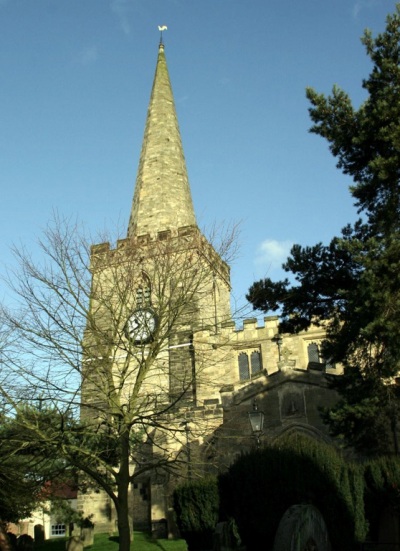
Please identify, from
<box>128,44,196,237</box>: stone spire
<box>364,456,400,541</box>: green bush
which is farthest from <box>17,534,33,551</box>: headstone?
<box>128,44,196,237</box>: stone spire

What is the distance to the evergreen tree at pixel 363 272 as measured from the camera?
40.5 feet

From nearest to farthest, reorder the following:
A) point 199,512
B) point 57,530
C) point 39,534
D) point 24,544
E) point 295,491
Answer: point 295,491 → point 199,512 → point 24,544 → point 39,534 → point 57,530

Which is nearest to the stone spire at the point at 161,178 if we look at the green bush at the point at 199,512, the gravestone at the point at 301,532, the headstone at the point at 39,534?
the headstone at the point at 39,534

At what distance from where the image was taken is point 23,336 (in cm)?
1470

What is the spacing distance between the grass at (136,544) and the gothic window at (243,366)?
30.4 feet

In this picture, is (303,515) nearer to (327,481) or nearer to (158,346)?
(327,481)

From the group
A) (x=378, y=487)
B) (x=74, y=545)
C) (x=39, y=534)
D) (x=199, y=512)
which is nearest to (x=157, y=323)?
(x=199, y=512)

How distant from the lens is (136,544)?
63.0 feet

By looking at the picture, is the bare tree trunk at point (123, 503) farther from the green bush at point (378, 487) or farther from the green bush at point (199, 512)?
the green bush at point (378, 487)

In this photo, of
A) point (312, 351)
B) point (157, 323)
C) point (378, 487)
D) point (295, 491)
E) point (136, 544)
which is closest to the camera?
point (295, 491)

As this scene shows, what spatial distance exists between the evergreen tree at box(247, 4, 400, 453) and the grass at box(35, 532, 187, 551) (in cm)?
751

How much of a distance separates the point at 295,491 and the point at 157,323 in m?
5.42

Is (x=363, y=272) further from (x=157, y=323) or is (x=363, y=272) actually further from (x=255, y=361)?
(x=255, y=361)

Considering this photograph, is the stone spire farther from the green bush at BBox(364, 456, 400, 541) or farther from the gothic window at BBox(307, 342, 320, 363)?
the green bush at BBox(364, 456, 400, 541)
